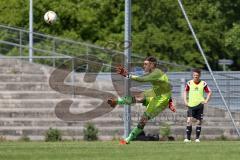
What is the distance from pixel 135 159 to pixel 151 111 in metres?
6.19

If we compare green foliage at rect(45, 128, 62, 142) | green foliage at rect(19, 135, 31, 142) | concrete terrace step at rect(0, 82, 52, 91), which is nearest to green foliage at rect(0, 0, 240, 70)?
concrete terrace step at rect(0, 82, 52, 91)

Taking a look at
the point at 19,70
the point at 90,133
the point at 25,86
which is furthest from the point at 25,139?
the point at 19,70

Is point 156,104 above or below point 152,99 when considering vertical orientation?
below

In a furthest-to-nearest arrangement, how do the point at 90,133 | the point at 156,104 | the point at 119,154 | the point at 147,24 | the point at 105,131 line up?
the point at 147,24 < the point at 105,131 < the point at 90,133 < the point at 156,104 < the point at 119,154

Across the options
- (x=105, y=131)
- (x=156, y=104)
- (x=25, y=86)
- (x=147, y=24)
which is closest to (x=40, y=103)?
(x=25, y=86)

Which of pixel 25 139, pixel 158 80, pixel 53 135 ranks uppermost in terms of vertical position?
pixel 158 80

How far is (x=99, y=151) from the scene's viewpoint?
57.8 feet

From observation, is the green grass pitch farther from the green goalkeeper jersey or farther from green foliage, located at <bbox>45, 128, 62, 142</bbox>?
green foliage, located at <bbox>45, 128, 62, 142</bbox>

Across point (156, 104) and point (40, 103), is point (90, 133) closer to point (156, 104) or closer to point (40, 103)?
point (40, 103)

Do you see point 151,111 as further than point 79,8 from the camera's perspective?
No

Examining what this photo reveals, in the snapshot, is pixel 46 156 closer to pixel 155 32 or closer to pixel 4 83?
pixel 4 83

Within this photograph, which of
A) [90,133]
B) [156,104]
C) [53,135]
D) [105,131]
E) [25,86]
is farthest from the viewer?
[25,86]

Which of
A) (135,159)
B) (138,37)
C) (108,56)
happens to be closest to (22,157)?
(135,159)

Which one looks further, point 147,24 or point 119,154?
point 147,24
